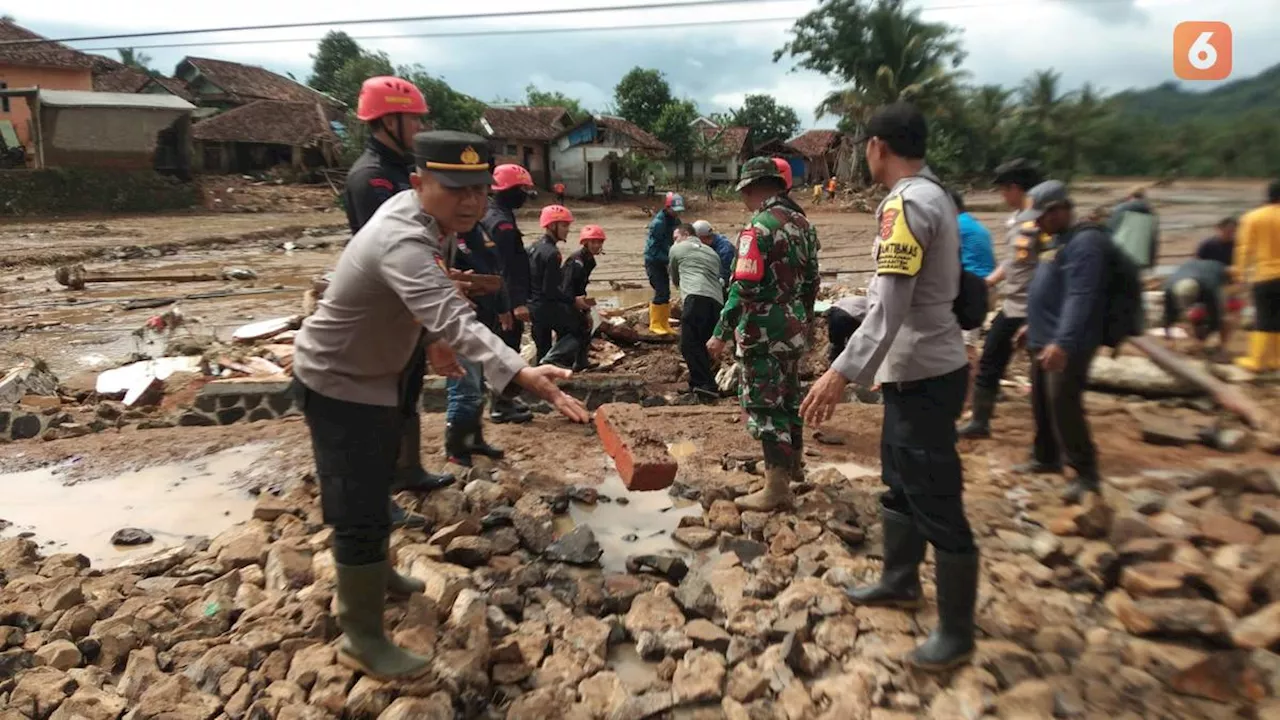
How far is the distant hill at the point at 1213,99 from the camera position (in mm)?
5215

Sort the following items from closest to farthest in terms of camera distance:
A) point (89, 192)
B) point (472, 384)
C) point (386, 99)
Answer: point (386, 99)
point (472, 384)
point (89, 192)

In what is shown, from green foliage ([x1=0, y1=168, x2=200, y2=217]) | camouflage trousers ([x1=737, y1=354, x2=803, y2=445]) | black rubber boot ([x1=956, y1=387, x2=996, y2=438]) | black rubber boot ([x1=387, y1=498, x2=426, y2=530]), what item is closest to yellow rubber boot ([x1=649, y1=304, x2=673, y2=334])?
black rubber boot ([x1=956, y1=387, x2=996, y2=438])

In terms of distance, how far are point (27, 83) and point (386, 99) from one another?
41.6 metres

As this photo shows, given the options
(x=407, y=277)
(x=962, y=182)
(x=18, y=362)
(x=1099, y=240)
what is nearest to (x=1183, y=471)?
(x=1099, y=240)

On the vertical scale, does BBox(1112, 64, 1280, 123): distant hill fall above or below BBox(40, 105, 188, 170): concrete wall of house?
below

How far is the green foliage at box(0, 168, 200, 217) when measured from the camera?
25.8 meters

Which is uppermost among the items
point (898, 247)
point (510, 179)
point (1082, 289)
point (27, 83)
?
point (27, 83)

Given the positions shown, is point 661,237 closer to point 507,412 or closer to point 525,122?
point 507,412

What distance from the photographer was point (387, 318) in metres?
2.62

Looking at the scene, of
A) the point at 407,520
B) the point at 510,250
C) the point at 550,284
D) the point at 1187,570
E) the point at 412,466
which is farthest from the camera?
the point at 550,284

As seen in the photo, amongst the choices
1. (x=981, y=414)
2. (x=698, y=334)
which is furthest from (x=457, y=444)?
(x=981, y=414)

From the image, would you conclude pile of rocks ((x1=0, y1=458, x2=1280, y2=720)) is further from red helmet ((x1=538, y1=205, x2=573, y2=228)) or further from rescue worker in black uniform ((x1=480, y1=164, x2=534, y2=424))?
red helmet ((x1=538, y1=205, x2=573, y2=228))

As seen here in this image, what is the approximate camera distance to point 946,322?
9.07 feet

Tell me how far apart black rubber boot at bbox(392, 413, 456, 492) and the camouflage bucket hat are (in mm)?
2147
